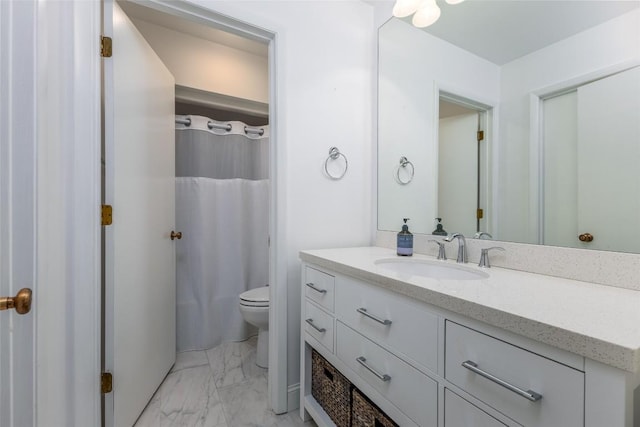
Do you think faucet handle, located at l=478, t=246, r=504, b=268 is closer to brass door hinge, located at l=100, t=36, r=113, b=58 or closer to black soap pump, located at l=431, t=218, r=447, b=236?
black soap pump, located at l=431, t=218, r=447, b=236

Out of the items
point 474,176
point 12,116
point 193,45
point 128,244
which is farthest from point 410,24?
point 128,244

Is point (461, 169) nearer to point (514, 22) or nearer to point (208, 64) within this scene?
point (514, 22)

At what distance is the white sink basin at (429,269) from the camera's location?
1103 millimetres

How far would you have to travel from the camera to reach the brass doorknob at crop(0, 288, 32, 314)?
666 mm

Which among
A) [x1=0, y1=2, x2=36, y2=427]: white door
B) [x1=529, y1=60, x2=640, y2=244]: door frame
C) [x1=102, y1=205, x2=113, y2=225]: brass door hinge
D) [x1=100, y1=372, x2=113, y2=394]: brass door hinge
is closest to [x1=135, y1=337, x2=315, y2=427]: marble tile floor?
[x1=100, y1=372, x2=113, y2=394]: brass door hinge

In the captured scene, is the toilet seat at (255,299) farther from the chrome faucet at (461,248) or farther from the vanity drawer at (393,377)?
the chrome faucet at (461,248)

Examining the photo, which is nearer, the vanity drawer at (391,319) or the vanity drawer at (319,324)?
the vanity drawer at (391,319)

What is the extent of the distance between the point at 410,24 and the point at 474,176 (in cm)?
95

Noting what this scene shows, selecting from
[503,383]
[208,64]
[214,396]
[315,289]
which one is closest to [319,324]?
[315,289]

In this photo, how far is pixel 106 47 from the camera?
1174mm

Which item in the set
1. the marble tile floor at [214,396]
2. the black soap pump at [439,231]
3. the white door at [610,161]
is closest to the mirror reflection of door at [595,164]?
the white door at [610,161]

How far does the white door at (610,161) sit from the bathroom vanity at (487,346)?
0.18 m

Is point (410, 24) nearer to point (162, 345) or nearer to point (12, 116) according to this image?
point (12, 116)

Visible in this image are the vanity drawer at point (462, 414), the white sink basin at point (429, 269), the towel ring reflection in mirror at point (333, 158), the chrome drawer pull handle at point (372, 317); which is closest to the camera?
the vanity drawer at point (462, 414)
